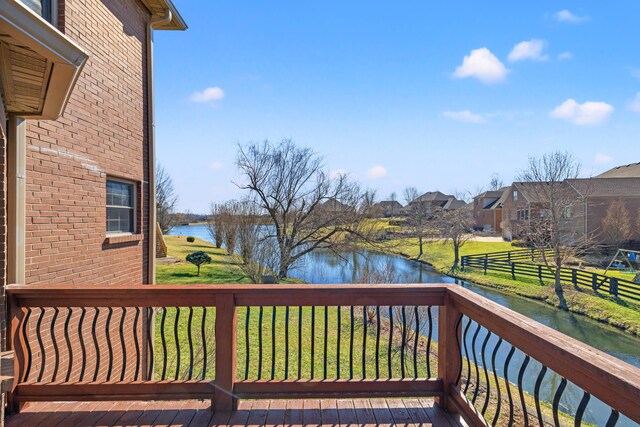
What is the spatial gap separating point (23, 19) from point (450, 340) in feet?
10.4

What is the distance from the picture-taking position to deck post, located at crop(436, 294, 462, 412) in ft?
8.57

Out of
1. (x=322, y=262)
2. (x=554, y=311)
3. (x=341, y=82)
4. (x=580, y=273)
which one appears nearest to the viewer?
(x=341, y=82)

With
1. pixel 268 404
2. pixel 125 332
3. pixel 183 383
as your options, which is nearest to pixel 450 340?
pixel 268 404

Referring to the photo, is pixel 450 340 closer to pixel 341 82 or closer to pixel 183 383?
pixel 183 383

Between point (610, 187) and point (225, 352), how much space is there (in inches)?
1223

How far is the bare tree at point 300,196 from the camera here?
17266 millimetres

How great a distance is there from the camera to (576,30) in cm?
873

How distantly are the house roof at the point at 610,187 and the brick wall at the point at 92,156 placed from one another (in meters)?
25.8

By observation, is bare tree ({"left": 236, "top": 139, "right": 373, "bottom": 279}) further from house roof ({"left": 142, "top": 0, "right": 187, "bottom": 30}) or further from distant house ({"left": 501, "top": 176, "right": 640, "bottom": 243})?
distant house ({"left": 501, "top": 176, "right": 640, "bottom": 243})

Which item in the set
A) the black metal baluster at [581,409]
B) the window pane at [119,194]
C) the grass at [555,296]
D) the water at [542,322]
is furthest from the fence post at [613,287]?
the window pane at [119,194]

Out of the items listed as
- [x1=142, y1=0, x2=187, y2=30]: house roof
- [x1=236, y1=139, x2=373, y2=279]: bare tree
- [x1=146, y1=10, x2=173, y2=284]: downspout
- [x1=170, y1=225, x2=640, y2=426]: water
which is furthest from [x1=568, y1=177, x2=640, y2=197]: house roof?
[x1=146, y1=10, x2=173, y2=284]: downspout

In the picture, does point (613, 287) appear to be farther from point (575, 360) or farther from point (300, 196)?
point (575, 360)

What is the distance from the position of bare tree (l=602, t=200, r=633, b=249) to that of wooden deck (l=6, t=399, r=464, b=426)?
26459 mm

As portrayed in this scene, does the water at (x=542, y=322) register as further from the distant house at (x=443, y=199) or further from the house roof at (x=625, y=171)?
the distant house at (x=443, y=199)
